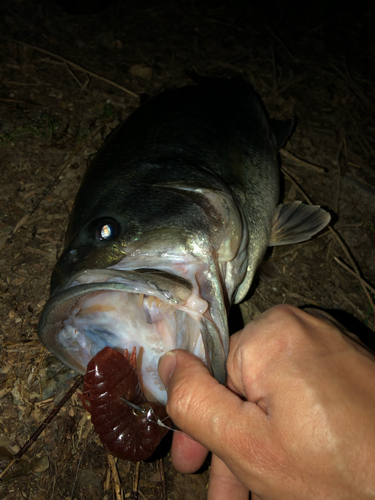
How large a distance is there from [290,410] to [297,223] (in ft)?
6.30

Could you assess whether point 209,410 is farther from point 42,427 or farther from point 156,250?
point 42,427

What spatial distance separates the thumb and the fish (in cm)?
15

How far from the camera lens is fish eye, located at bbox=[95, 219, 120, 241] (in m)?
1.88

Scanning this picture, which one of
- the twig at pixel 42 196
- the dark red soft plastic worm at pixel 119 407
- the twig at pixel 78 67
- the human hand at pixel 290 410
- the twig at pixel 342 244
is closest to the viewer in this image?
the human hand at pixel 290 410

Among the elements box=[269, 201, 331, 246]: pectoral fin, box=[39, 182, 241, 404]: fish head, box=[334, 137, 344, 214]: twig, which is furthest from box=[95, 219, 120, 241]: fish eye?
box=[334, 137, 344, 214]: twig

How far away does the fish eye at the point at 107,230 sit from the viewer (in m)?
1.88

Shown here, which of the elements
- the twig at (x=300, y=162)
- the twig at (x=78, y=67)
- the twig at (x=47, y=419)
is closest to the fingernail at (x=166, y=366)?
the twig at (x=47, y=419)

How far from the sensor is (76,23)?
5.05 m

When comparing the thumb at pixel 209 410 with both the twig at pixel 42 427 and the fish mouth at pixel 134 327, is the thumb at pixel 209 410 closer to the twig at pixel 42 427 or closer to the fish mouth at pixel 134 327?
the fish mouth at pixel 134 327

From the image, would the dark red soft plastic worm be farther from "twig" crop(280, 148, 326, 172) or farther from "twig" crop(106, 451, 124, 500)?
"twig" crop(280, 148, 326, 172)

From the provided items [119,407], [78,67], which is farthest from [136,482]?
[78,67]

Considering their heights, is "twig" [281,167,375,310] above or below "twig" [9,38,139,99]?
above

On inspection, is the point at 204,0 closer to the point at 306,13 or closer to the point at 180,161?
the point at 306,13

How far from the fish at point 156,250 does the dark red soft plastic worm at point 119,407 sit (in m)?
0.12
